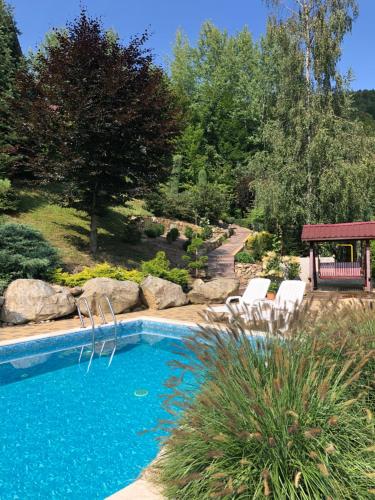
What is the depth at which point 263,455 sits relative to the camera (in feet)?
7.00

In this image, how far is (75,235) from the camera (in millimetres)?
14875

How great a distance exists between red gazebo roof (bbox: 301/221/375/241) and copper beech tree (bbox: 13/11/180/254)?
5665mm

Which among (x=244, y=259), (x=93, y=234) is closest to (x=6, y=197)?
(x=93, y=234)

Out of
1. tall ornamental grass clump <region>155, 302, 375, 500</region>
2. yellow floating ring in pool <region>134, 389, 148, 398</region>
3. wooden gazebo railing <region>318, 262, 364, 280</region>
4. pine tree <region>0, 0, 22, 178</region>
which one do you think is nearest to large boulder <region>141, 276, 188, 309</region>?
yellow floating ring in pool <region>134, 389, 148, 398</region>

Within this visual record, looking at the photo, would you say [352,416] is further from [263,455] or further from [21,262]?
[21,262]

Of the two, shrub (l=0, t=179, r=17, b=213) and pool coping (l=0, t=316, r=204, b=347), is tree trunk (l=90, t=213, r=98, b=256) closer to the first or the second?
shrub (l=0, t=179, r=17, b=213)

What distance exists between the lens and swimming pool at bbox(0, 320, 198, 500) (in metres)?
3.52

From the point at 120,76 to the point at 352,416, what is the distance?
12340 millimetres

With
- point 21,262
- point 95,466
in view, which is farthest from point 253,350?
point 21,262

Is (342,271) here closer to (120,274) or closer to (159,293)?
(159,293)

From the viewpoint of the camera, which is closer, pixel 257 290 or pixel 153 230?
pixel 257 290

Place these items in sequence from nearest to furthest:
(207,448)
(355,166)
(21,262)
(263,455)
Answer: (263,455) → (207,448) → (21,262) → (355,166)

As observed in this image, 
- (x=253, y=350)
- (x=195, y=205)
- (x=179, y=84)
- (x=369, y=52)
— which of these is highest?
(x=179, y=84)

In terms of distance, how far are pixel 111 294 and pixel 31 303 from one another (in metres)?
1.97
